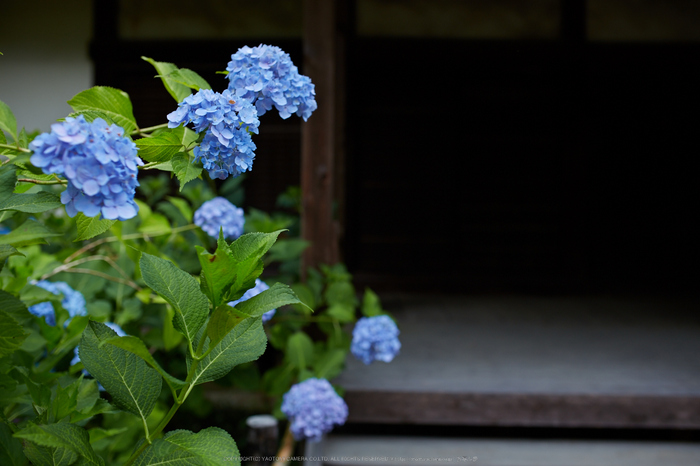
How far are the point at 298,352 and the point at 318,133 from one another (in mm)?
775

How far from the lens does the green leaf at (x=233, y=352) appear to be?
51 cm

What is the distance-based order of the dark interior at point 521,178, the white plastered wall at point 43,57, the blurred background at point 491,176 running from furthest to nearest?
the dark interior at point 521,178
the white plastered wall at point 43,57
the blurred background at point 491,176

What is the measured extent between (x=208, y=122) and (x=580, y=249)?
4.21 m

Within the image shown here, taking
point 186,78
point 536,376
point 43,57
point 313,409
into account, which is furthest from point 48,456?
point 43,57

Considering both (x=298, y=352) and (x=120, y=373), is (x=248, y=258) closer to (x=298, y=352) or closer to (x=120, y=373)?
(x=120, y=373)

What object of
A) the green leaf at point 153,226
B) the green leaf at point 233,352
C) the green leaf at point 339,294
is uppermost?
the green leaf at point 153,226


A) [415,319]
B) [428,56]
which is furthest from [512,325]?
[428,56]

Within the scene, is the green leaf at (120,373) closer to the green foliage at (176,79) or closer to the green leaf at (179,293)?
the green leaf at (179,293)

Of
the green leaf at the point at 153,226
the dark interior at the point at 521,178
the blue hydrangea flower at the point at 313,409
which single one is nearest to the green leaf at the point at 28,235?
the green leaf at the point at 153,226

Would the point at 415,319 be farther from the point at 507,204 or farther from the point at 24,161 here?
the point at 24,161

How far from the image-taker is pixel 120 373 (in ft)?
1.71

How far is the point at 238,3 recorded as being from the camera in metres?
3.58

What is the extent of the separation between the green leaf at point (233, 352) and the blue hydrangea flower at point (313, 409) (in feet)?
3.06

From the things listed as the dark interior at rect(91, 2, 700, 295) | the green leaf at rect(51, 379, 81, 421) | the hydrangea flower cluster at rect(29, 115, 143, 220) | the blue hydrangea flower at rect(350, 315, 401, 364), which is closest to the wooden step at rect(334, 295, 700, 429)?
the blue hydrangea flower at rect(350, 315, 401, 364)
